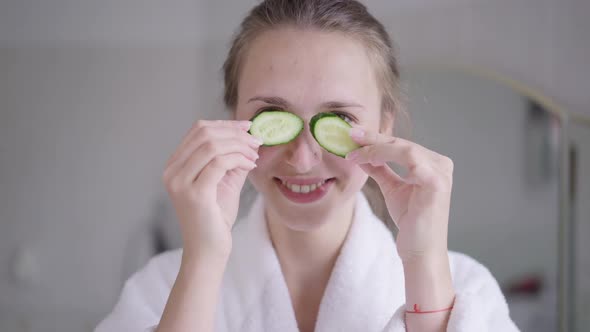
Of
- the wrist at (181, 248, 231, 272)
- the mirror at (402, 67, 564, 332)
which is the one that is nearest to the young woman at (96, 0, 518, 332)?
the wrist at (181, 248, 231, 272)

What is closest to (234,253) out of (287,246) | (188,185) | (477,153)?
(287,246)

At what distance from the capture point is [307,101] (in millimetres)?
991

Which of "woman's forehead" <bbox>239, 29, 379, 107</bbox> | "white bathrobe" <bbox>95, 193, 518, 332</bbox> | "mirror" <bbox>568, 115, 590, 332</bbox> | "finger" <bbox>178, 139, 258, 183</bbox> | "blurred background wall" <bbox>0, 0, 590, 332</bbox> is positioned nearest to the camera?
"finger" <bbox>178, 139, 258, 183</bbox>

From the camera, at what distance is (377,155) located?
93 cm

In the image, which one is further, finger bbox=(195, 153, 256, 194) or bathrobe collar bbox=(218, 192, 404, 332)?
bathrobe collar bbox=(218, 192, 404, 332)

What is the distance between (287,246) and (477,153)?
91 cm

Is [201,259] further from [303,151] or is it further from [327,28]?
[327,28]

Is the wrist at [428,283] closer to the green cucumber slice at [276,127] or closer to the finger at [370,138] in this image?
the finger at [370,138]

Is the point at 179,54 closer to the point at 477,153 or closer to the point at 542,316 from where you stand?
the point at 477,153

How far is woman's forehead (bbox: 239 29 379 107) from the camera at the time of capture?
3.25 feet

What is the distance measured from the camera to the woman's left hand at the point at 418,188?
897 millimetres

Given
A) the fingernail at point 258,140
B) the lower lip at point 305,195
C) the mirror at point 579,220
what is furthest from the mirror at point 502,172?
the fingernail at point 258,140

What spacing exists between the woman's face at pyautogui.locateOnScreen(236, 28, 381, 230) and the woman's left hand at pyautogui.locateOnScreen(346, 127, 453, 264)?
0.30 ft

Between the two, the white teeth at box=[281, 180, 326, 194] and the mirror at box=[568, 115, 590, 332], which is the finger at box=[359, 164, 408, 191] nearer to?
the white teeth at box=[281, 180, 326, 194]
